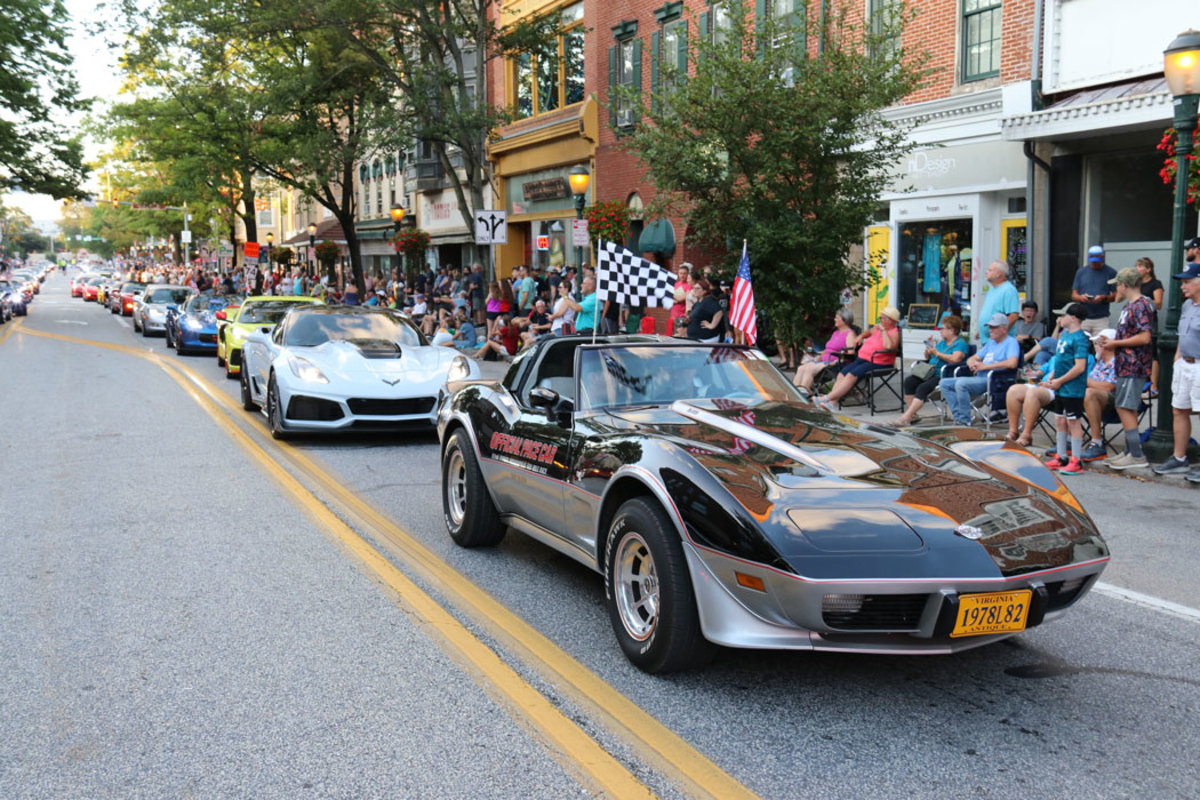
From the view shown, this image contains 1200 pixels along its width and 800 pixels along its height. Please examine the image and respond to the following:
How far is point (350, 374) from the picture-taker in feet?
35.5

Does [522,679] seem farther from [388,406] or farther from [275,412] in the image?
[275,412]

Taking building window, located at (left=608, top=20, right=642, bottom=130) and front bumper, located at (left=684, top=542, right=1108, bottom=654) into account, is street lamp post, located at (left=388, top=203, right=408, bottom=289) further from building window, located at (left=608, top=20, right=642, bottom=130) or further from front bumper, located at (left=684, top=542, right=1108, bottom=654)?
front bumper, located at (left=684, top=542, right=1108, bottom=654)

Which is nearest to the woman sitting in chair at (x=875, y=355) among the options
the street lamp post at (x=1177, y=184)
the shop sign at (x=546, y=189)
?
the street lamp post at (x=1177, y=184)

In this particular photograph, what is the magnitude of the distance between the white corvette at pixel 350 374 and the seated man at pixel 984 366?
17.1 feet

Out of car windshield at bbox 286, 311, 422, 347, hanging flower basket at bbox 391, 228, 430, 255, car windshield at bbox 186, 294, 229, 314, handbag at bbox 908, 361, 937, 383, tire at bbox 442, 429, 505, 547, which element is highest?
hanging flower basket at bbox 391, 228, 430, 255

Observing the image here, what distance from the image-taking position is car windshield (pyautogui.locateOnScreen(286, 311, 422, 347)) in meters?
11.7

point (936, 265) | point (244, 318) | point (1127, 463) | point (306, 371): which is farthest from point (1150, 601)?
A: point (244, 318)

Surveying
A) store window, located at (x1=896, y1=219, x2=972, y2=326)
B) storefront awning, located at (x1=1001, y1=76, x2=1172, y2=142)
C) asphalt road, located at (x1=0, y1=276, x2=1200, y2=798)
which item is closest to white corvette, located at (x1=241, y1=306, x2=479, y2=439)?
asphalt road, located at (x1=0, y1=276, x2=1200, y2=798)

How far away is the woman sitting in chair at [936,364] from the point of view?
1231cm

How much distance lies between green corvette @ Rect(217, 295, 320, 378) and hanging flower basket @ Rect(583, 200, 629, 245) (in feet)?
23.8

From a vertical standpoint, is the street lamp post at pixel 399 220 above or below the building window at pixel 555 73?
below

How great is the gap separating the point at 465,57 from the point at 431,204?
22.4ft

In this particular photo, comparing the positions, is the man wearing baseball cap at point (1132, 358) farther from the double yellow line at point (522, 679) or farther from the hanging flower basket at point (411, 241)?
the hanging flower basket at point (411, 241)

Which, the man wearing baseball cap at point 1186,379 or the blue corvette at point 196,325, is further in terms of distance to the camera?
the blue corvette at point 196,325
